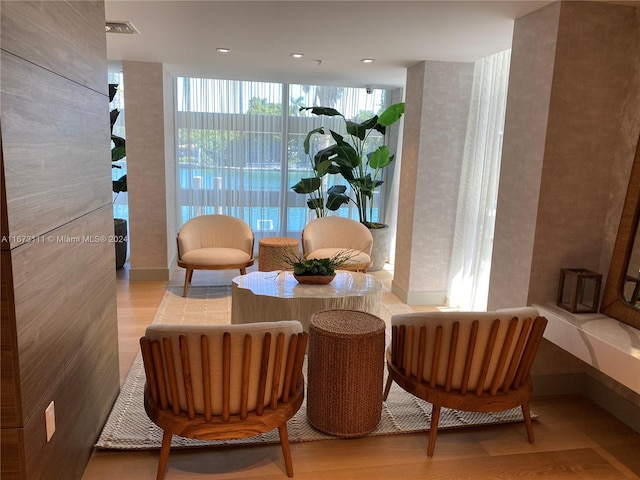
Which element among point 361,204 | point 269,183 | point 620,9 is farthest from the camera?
point 269,183

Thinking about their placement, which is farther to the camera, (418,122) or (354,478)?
(418,122)

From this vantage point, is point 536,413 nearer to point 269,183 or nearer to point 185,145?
point 269,183

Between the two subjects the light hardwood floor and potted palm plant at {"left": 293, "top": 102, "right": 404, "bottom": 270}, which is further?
potted palm plant at {"left": 293, "top": 102, "right": 404, "bottom": 270}

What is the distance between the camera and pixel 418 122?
452 cm

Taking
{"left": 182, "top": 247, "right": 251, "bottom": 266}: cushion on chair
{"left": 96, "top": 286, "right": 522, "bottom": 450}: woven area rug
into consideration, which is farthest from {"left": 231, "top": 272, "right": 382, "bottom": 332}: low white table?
{"left": 182, "top": 247, "right": 251, "bottom": 266}: cushion on chair

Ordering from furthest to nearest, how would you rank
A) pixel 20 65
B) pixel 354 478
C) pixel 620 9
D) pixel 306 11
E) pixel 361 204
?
1. pixel 361 204
2. pixel 306 11
3. pixel 620 9
4. pixel 354 478
5. pixel 20 65

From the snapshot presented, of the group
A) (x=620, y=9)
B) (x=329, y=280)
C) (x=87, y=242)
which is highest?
(x=620, y=9)

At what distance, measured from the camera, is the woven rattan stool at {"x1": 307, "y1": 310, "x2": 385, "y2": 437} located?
2.38m

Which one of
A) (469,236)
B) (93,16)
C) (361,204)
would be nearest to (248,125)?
(361,204)

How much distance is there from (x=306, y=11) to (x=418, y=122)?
1.89 meters

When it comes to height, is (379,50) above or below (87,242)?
above

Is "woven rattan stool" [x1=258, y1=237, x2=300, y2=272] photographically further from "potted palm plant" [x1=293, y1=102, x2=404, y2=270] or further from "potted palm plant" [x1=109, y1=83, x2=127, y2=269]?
"potted palm plant" [x1=109, y1=83, x2=127, y2=269]

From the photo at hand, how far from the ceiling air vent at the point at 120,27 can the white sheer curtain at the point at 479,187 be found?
117 inches

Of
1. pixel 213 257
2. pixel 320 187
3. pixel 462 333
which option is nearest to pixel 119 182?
pixel 213 257
